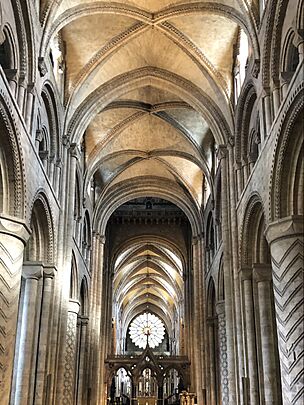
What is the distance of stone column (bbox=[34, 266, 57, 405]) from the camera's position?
15341mm

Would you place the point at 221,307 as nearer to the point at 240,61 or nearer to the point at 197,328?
the point at 197,328

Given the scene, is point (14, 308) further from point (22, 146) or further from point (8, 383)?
point (22, 146)

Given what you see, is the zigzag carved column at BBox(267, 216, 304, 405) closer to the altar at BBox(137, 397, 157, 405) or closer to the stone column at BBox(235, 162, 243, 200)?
the stone column at BBox(235, 162, 243, 200)

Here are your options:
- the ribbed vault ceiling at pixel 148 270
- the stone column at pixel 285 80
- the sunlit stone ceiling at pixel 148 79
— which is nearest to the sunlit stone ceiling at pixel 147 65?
the sunlit stone ceiling at pixel 148 79

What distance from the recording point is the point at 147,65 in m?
20.9

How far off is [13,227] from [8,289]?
146 centimetres

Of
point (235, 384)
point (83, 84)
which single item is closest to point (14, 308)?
point (235, 384)

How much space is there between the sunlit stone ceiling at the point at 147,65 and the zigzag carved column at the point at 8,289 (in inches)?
237

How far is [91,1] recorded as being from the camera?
17188mm

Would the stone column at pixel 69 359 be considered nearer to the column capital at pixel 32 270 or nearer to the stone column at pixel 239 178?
the column capital at pixel 32 270

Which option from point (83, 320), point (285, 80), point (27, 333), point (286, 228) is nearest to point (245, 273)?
point (286, 228)

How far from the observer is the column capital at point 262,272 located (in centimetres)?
1617

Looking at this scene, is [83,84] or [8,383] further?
[83,84]

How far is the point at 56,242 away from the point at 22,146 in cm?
499
